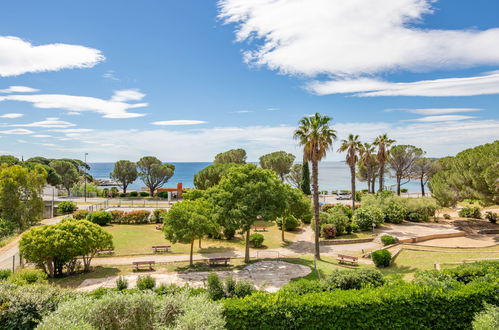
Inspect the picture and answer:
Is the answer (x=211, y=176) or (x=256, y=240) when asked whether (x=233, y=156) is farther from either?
(x=256, y=240)

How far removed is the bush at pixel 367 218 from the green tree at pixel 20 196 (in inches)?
1254

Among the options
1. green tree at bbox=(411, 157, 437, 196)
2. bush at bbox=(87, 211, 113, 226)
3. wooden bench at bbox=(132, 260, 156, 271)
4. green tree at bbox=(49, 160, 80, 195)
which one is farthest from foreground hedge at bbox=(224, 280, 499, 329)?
green tree at bbox=(49, 160, 80, 195)

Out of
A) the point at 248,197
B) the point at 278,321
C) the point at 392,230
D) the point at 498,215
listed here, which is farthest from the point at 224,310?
the point at 498,215

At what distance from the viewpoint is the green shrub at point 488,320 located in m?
8.05

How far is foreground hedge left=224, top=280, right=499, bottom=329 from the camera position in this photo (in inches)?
347

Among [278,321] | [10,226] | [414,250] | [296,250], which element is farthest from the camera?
[10,226]

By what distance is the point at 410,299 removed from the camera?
366 inches

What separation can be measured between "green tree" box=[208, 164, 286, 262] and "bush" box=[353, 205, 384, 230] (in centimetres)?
1205

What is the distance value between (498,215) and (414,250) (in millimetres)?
16504

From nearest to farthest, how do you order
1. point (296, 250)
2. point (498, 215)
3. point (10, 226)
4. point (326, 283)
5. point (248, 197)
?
point (326, 283), point (248, 197), point (296, 250), point (10, 226), point (498, 215)

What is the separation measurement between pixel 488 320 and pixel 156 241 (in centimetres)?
2314

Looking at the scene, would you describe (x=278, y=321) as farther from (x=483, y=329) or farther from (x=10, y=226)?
(x=10, y=226)

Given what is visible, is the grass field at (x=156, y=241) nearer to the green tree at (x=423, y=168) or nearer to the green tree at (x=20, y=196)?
the green tree at (x=20, y=196)

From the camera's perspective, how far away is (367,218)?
27594mm
